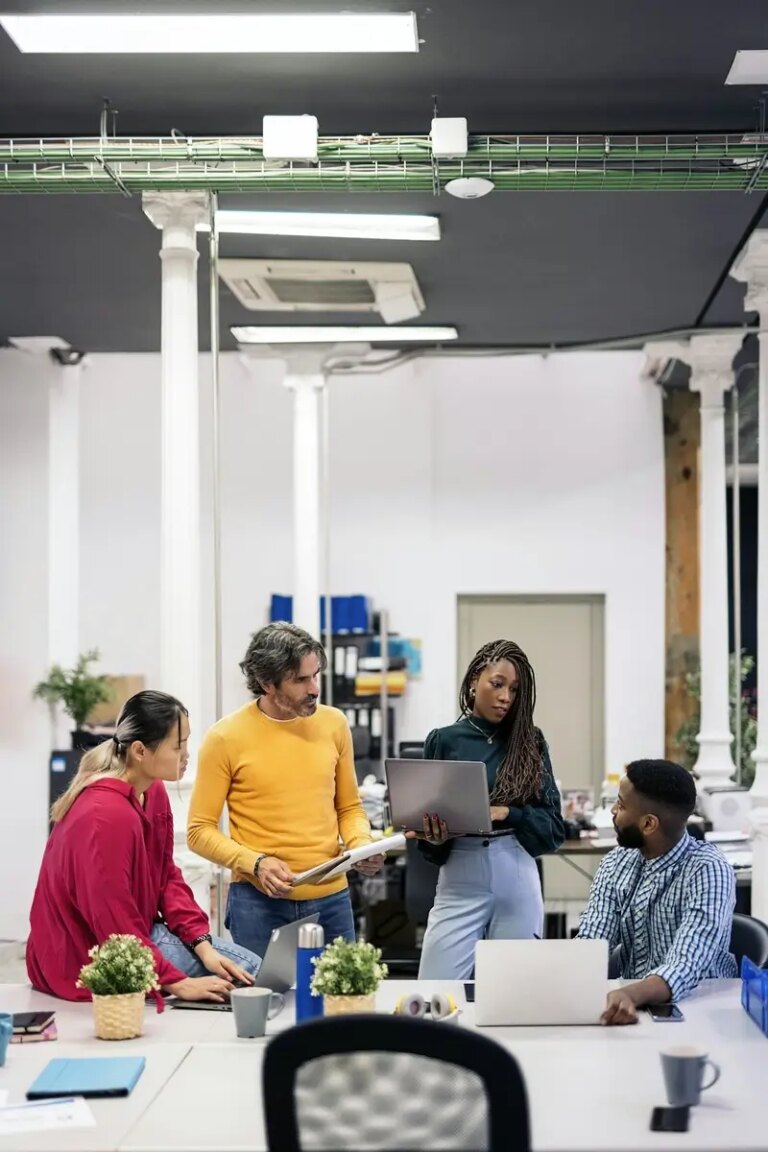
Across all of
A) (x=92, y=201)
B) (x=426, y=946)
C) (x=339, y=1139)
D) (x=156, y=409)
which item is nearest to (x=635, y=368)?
(x=156, y=409)

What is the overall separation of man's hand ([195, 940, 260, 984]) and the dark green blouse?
0.87 meters

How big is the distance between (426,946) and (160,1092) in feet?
5.35

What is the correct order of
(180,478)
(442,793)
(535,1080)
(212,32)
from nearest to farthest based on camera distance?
(535,1080)
(442,793)
(212,32)
(180,478)

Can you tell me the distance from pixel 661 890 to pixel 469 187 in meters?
3.17

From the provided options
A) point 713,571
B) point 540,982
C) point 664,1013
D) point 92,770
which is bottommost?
point 664,1013

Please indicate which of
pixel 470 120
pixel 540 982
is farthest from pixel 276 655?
pixel 470 120

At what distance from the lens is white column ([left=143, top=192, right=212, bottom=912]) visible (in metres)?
5.96

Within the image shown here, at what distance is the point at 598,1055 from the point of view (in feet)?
Answer: 9.07

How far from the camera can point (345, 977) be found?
9.43ft

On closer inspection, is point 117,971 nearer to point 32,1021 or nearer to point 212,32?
point 32,1021

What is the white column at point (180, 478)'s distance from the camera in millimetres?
5965

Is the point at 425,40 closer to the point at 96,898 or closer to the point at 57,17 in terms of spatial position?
the point at 57,17

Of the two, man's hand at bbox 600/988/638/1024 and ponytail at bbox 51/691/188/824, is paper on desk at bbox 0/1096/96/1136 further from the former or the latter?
man's hand at bbox 600/988/638/1024

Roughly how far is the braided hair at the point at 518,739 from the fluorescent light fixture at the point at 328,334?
493cm
